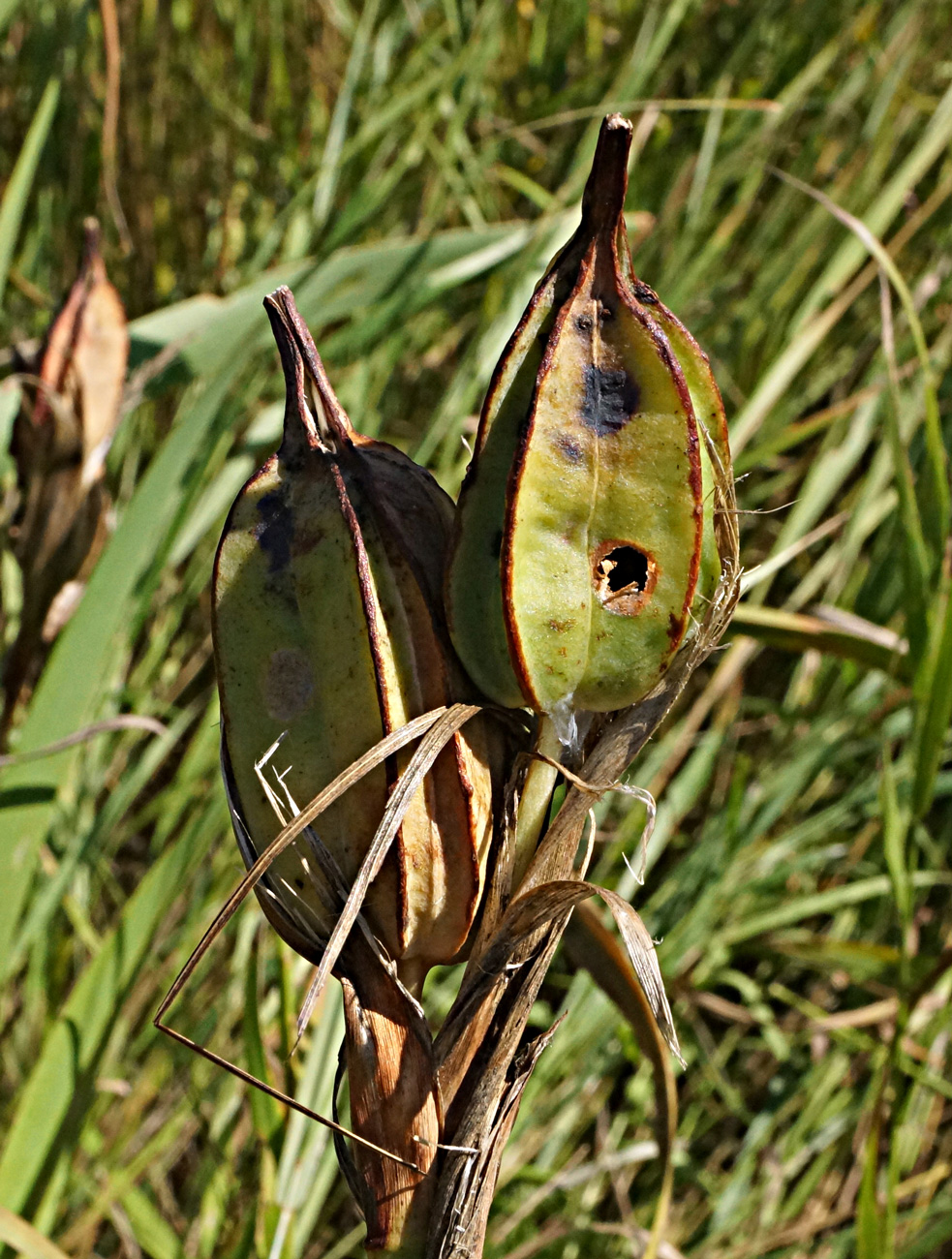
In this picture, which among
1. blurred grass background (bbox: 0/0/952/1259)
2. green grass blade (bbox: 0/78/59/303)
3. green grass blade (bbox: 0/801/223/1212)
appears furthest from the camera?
green grass blade (bbox: 0/78/59/303)

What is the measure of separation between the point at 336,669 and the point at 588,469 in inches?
4.0

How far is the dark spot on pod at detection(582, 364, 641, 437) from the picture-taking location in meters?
0.35

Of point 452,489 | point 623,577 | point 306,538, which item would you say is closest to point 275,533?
point 306,538

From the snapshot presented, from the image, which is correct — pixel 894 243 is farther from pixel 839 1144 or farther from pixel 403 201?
pixel 839 1144

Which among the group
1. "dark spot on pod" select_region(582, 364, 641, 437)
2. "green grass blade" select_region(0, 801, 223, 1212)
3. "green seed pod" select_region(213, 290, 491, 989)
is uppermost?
"dark spot on pod" select_region(582, 364, 641, 437)

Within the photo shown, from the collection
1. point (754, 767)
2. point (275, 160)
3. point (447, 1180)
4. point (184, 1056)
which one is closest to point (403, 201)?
point (275, 160)

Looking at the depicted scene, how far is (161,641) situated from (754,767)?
0.78 meters

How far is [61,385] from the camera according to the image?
3.09ft

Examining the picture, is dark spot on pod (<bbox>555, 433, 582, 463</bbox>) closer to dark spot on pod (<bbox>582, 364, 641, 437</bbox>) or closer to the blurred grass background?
dark spot on pod (<bbox>582, 364, 641, 437</bbox>)

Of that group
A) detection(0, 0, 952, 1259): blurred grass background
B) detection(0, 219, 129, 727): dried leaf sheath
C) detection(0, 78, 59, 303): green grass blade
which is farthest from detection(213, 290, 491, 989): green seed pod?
detection(0, 78, 59, 303): green grass blade

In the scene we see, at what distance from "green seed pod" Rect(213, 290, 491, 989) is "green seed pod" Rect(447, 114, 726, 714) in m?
0.03

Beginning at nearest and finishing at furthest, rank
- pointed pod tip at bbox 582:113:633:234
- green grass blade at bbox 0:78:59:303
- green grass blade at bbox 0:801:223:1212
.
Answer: pointed pod tip at bbox 582:113:633:234 < green grass blade at bbox 0:801:223:1212 < green grass blade at bbox 0:78:59:303

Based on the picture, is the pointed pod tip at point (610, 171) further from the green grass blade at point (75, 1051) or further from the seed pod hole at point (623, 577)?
the green grass blade at point (75, 1051)

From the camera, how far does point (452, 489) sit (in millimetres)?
1127
